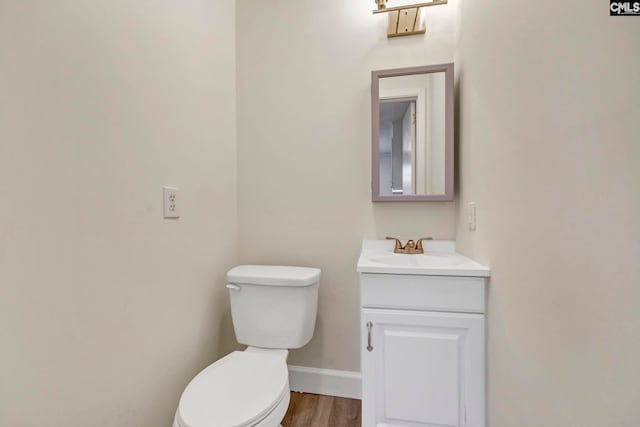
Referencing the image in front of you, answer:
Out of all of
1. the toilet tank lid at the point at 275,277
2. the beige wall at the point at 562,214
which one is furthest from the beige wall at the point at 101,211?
the beige wall at the point at 562,214

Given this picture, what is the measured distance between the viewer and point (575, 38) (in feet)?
1.90

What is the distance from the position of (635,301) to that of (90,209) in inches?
50.6

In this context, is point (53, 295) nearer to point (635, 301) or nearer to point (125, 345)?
point (125, 345)

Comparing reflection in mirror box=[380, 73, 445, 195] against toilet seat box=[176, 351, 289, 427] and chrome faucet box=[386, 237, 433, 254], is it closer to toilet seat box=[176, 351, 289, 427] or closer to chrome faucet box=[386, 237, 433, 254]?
chrome faucet box=[386, 237, 433, 254]

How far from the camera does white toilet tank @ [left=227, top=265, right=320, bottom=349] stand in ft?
4.43

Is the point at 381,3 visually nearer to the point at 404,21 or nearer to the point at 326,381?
the point at 404,21

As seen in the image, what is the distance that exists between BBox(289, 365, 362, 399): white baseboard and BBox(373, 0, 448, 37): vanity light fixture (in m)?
1.89

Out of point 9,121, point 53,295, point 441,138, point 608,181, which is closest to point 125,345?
point 53,295

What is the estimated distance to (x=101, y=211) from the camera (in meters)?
0.88

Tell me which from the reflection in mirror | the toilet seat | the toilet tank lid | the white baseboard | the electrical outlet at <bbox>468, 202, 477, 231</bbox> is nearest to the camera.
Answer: the toilet seat

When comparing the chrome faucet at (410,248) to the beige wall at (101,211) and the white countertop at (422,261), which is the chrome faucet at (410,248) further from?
the beige wall at (101,211)

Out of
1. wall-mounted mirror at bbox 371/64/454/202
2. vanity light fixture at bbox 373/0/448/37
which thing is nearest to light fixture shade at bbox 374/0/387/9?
vanity light fixture at bbox 373/0/448/37

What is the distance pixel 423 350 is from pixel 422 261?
39 cm

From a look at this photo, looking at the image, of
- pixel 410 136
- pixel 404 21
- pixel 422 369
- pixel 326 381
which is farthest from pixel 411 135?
pixel 326 381
